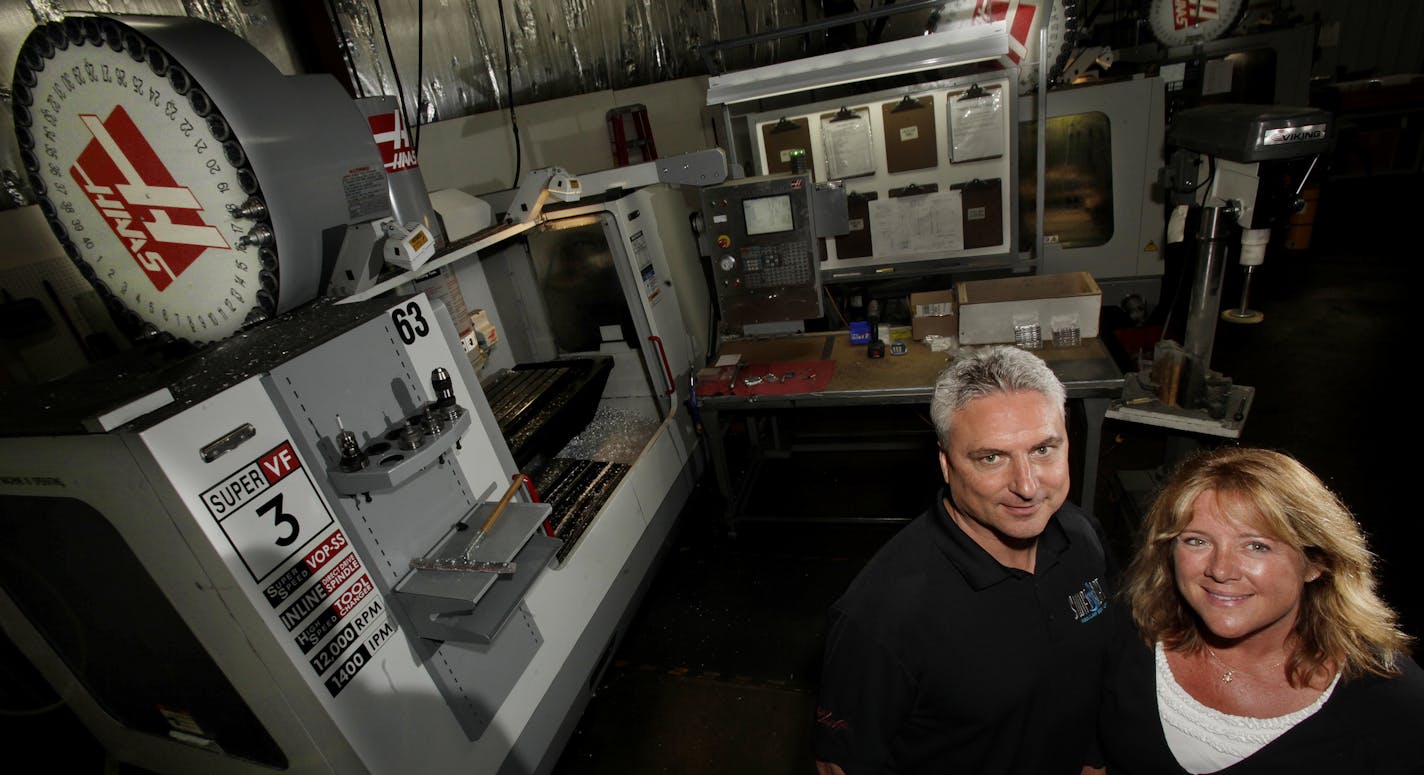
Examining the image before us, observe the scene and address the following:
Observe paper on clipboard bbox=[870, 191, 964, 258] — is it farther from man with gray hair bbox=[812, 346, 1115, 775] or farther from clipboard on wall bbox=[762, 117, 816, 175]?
man with gray hair bbox=[812, 346, 1115, 775]

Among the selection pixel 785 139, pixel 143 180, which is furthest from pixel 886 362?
pixel 143 180

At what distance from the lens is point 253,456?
1382 millimetres

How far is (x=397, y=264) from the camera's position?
174 centimetres

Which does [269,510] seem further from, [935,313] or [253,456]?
[935,313]

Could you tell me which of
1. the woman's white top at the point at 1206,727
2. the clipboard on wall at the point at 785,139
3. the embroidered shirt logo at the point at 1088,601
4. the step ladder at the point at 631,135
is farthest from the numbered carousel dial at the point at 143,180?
the step ladder at the point at 631,135

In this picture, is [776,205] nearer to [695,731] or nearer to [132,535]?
[695,731]

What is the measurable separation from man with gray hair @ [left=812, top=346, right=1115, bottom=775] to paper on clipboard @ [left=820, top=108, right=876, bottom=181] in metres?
2.95

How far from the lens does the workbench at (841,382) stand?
9.17 ft

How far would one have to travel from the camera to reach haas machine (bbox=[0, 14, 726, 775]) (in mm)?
1323

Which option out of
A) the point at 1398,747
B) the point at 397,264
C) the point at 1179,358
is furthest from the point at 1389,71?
the point at 397,264

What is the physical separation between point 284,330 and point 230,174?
15.6 inches

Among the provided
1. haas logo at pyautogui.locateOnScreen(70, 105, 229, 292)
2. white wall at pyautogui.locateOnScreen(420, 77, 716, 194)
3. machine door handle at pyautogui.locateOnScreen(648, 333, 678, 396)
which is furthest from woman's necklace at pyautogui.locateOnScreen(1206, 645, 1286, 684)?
white wall at pyautogui.locateOnScreen(420, 77, 716, 194)

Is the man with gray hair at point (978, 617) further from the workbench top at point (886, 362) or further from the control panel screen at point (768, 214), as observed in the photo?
the control panel screen at point (768, 214)

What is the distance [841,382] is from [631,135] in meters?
2.66
